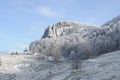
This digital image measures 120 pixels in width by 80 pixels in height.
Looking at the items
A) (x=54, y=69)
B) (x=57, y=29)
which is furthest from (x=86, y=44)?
(x=57, y=29)

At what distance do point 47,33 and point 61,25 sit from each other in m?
3.76

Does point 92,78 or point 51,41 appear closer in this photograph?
point 92,78

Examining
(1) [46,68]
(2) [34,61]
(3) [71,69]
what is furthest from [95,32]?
(3) [71,69]

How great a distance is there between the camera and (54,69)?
2775 cm

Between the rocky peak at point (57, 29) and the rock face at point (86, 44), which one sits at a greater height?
the rocky peak at point (57, 29)

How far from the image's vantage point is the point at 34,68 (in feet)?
101

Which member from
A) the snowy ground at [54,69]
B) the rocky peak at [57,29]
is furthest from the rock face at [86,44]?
the rocky peak at [57,29]

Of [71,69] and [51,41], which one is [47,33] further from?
[71,69]

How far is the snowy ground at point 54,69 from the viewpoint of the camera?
22680mm

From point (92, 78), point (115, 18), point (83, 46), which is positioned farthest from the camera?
point (115, 18)

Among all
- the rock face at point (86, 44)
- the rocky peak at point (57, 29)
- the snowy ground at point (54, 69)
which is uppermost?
the rocky peak at point (57, 29)

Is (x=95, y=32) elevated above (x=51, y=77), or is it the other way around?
(x=95, y=32)

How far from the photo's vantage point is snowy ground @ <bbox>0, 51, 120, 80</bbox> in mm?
22680

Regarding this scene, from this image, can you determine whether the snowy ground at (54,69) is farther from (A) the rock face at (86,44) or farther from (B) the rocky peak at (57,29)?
(B) the rocky peak at (57,29)
